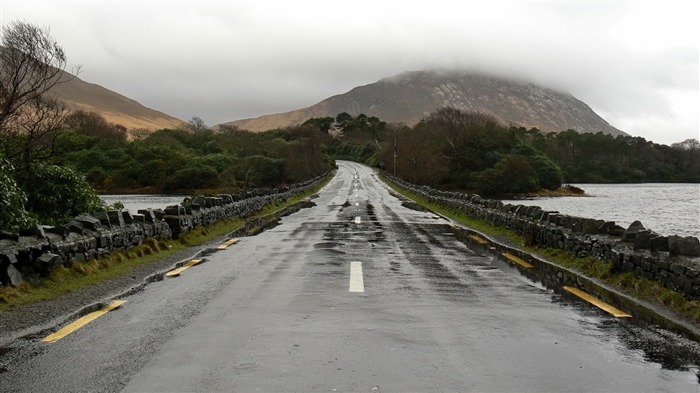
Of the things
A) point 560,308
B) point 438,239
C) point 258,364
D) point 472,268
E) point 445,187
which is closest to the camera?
point 258,364

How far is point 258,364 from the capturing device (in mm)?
5562

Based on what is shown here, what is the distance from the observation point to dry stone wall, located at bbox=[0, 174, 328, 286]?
9.31 metres

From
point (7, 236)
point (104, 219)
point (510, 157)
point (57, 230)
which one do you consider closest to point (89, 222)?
point (104, 219)

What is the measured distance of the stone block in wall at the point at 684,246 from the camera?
913 cm

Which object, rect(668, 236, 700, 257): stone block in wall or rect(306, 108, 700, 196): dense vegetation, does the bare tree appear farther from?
rect(306, 108, 700, 196): dense vegetation

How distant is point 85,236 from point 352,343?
756cm

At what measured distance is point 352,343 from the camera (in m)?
6.32

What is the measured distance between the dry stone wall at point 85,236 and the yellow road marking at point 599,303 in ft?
28.1

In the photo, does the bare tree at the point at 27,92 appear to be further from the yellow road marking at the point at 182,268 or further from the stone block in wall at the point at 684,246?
the stone block in wall at the point at 684,246

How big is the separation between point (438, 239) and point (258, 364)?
13.2 metres

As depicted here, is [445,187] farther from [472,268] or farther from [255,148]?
[472,268]

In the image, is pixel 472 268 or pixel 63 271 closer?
pixel 63 271

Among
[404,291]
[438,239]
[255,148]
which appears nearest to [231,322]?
[404,291]

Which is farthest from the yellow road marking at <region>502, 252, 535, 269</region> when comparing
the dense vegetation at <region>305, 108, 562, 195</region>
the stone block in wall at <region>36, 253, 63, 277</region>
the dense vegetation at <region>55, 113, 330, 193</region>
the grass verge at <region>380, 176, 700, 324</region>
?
the dense vegetation at <region>55, 113, 330, 193</region>
